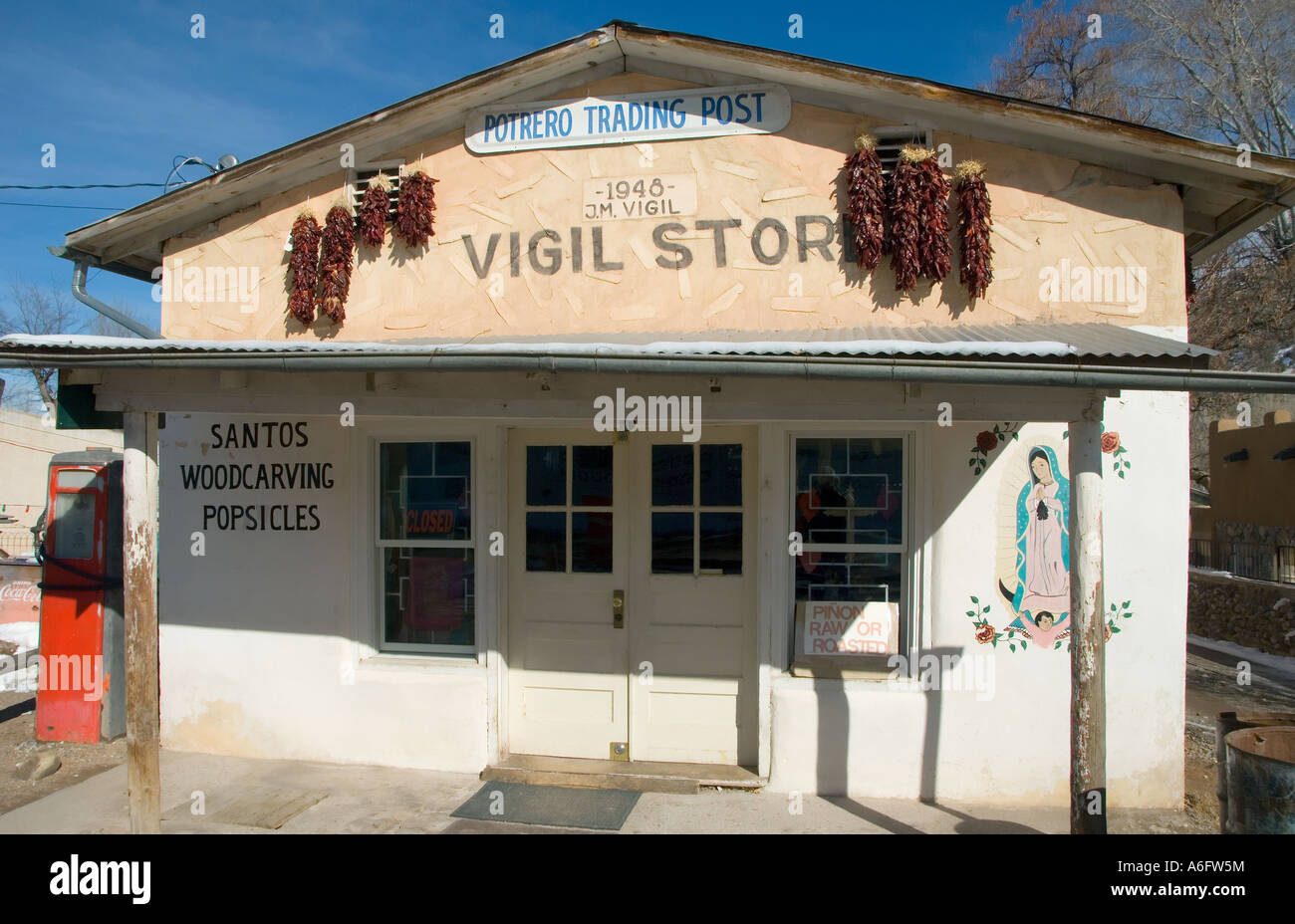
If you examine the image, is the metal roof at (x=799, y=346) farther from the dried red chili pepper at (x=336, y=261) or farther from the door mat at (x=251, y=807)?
the door mat at (x=251, y=807)

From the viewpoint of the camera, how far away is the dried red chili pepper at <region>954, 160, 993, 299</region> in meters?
5.29

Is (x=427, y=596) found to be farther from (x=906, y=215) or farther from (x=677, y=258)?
(x=906, y=215)

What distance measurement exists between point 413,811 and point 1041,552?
413 centimetres

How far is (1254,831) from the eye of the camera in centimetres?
405

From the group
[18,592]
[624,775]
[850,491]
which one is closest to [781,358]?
[850,491]

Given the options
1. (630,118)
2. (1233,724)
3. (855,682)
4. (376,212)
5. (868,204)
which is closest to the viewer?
(1233,724)

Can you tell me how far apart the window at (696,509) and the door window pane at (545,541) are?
0.64 m

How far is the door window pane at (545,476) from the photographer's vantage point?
6.15m

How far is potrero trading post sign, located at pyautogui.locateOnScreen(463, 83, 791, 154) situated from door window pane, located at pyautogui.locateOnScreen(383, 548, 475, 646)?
2.84 m

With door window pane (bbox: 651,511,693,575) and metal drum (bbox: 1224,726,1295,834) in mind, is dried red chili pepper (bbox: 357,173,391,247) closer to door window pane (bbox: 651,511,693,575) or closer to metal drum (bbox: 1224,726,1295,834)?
door window pane (bbox: 651,511,693,575)

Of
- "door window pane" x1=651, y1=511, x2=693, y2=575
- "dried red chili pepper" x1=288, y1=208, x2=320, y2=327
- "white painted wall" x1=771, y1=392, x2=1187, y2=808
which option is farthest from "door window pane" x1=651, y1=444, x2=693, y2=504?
"dried red chili pepper" x1=288, y1=208, x2=320, y2=327

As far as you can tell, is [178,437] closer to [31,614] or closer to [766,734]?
[766,734]

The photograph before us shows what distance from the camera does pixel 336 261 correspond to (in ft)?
20.0

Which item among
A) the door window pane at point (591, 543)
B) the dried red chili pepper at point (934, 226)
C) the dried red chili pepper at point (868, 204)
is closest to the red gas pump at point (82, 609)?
the door window pane at point (591, 543)
